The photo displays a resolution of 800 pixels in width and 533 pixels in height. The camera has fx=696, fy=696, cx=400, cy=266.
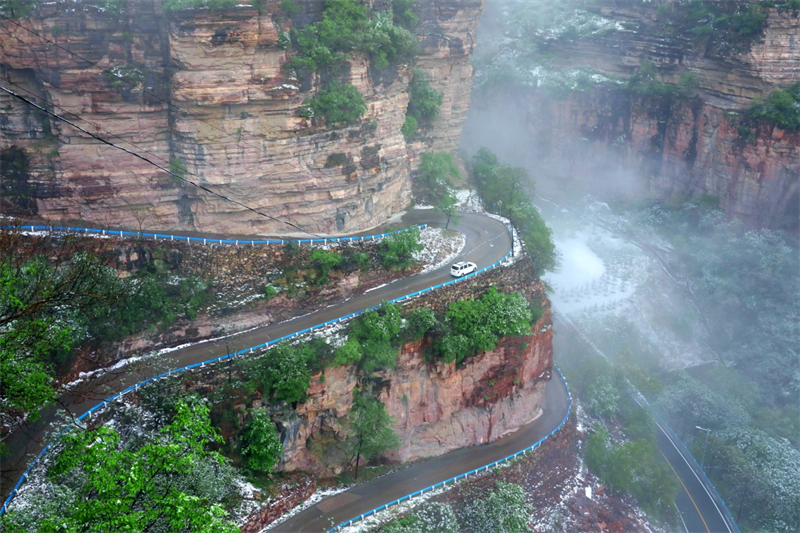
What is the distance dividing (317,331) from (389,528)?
8076 millimetres

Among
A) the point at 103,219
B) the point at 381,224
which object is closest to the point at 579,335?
the point at 381,224

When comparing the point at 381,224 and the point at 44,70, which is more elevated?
the point at 44,70

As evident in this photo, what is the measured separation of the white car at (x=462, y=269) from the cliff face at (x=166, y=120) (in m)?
6.98

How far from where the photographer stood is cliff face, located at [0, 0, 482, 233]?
27.0 meters

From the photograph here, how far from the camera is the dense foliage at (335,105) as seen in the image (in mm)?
30328

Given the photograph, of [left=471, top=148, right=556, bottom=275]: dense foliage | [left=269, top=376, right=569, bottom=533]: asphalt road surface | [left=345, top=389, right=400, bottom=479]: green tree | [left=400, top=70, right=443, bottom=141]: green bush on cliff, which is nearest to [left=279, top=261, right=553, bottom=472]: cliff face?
[left=345, top=389, right=400, bottom=479]: green tree

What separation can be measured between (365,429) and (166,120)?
49.3 ft

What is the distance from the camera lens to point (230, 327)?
2873 cm

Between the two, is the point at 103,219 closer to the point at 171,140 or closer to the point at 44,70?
the point at 171,140

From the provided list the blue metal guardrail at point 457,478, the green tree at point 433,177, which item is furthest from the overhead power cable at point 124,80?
the blue metal guardrail at point 457,478

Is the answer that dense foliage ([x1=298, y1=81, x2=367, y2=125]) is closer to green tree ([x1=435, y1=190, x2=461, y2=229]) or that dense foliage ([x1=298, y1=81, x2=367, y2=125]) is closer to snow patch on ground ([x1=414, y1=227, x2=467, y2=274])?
snow patch on ground ([x1=414, y1=227, x2=467, y2=274])

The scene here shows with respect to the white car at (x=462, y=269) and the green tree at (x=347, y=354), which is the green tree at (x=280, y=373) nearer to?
the green tree at (x=347, y=354)

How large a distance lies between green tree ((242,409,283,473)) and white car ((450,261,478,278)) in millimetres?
11860

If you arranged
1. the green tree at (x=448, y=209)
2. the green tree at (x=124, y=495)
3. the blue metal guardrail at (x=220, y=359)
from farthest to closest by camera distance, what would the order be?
the green tree at (x=448, y=209), the blue metal guardrail at (x=220, y=359), the green tree at (x=124, y=495)
